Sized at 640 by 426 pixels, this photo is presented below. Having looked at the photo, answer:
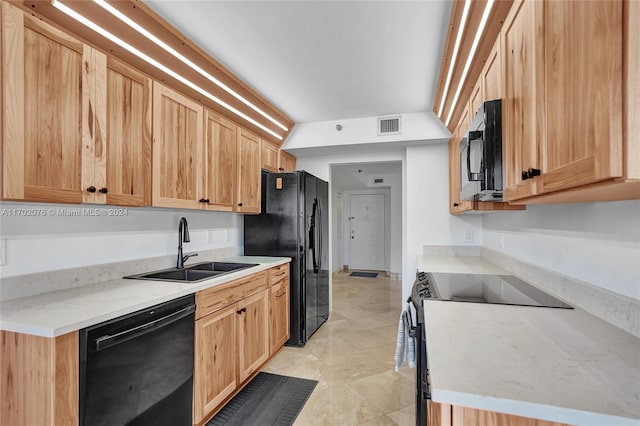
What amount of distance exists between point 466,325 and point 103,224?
2.07 metres

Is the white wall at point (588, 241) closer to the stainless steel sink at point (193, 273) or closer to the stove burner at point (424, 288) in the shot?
the stove burner at point (424, 288)

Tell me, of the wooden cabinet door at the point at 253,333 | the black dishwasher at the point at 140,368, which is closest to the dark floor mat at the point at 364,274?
the wooden cabinet door at the point at 253,333

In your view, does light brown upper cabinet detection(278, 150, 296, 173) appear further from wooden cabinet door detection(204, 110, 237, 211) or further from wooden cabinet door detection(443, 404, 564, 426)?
wooden cabinet door detection(443, 404, 564, 426)

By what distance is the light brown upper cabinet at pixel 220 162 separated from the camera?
2494 millimetres

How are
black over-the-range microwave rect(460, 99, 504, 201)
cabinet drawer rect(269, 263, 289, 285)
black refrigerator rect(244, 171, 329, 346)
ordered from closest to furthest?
black over-the-range microwave rect(460, 99, 504, 201) → cabinet drawer rect(269, 263, 289, 285) → black refrigerator rect(244, 171, 329, 346)

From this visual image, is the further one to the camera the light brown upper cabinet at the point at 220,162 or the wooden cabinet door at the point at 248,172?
the wooden cabinet door at the point at 248,172

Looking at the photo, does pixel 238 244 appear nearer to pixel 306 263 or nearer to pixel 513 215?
pixel 306 263

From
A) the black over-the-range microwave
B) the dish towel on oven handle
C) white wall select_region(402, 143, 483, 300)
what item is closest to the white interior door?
white wall select_region(402, 143, 483, 300)

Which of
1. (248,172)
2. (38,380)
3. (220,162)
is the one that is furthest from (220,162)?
(38,380)

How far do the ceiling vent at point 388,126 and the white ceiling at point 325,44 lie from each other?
0.38m

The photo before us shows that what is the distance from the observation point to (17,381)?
1.22m

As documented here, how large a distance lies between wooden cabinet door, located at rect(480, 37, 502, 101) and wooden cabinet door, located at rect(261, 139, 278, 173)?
2228mm

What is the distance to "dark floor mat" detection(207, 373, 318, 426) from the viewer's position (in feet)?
6.63

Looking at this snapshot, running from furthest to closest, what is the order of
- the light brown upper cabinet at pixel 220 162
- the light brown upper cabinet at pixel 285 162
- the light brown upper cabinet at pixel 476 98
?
the light brown upper cabinet at pixel 285 162
the light brown upper cabinet at pixel 220 162
the light brown upper cabinet at pixel 476 98
